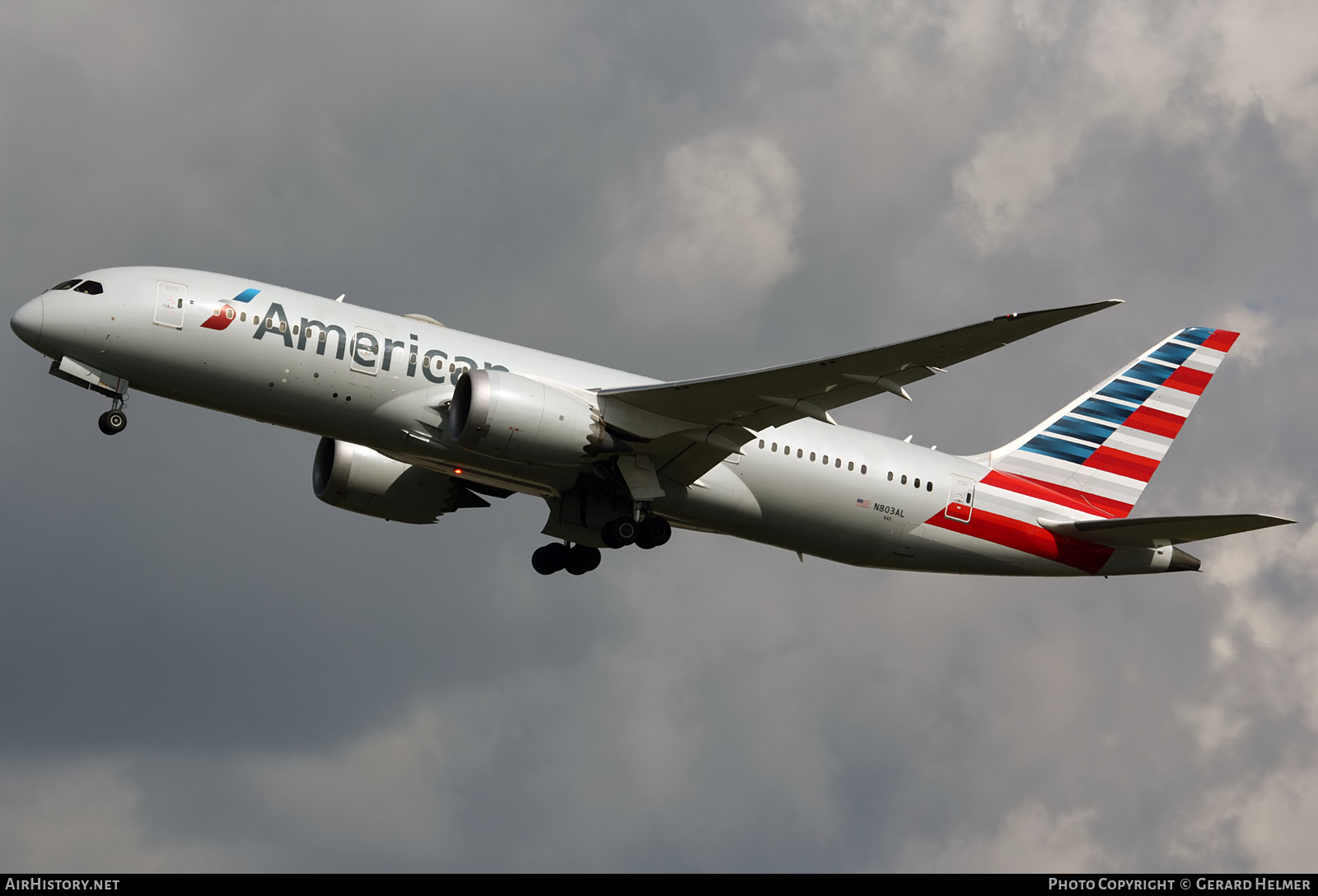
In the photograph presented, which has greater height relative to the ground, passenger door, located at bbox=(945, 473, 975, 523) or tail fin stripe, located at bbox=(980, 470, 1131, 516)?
tail fin stripe, located at bbox=(980, 470, 1131, 516)

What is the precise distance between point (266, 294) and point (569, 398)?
7869 mm

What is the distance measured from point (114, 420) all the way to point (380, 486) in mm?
9785

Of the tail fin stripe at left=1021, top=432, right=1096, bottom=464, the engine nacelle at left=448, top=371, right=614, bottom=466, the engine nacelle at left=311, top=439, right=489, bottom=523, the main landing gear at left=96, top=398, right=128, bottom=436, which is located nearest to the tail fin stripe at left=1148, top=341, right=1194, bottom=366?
the tail fin stripe at left=1021, top=432, right=1096, bottom=464

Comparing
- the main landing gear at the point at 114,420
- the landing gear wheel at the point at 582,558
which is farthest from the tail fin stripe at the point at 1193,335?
the main landing gear at the point at 114,420

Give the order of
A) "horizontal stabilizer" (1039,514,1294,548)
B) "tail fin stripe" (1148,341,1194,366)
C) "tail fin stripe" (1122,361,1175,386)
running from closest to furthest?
"horizontal stabilizer" (1039,514,1294,548), "tail fin stripe" (1122,361,1175,386), "tail fin stripe" (1148,341,1194,366)

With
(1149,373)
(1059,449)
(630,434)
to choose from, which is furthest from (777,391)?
(1149,373)

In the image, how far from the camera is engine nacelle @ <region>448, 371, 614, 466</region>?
1405 inches

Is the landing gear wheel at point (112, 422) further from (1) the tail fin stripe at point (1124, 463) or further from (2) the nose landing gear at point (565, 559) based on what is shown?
(1) the tail fin stripe at point (1124, 463)

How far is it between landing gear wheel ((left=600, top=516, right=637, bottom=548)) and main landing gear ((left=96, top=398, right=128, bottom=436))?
41.9ft

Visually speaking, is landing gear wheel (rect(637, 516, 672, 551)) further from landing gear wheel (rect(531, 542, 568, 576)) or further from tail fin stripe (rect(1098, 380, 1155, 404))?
tail fin stripe (rect(1098, 380, 1155, 404))

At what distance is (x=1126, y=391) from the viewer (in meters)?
47.8

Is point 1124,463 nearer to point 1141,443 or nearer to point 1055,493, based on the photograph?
point 1141,443
